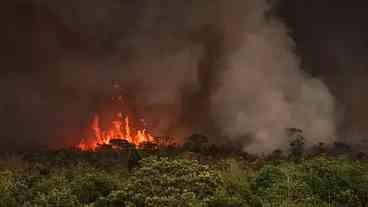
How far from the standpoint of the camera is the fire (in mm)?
73938

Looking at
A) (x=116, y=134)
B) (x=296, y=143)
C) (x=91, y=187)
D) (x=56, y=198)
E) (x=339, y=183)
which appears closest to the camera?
(x=56, y=198)

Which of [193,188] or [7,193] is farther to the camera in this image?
[7,193]

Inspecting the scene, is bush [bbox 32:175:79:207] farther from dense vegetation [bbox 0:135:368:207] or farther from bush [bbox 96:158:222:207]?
bush [bbox 96:158:222:207]

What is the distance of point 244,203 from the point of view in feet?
86.7

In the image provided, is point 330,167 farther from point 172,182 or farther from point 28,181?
point 28,181

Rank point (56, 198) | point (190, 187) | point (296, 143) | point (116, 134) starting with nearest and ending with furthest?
1. point (190, 187)
2. point (56, 198)
3. point (296, 143)
4. point (116, 134)

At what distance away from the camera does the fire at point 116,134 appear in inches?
2911

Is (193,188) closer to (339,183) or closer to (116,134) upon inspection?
(339,183)

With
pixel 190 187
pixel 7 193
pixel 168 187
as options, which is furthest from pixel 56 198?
pixel 190 187

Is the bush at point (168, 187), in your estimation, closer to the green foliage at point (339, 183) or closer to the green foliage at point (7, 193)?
the green foliage at point (7, 193)

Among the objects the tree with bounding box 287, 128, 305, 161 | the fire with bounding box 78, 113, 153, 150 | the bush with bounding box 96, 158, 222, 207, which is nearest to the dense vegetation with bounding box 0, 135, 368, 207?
the bush with bounding box 96, 158, 222, 207

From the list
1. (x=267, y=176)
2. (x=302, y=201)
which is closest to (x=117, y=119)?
(x=267, y=176)

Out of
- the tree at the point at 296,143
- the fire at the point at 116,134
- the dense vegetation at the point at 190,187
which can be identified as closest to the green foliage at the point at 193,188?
the dense vegetation at the point at 190,187

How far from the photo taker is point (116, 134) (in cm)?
7606
